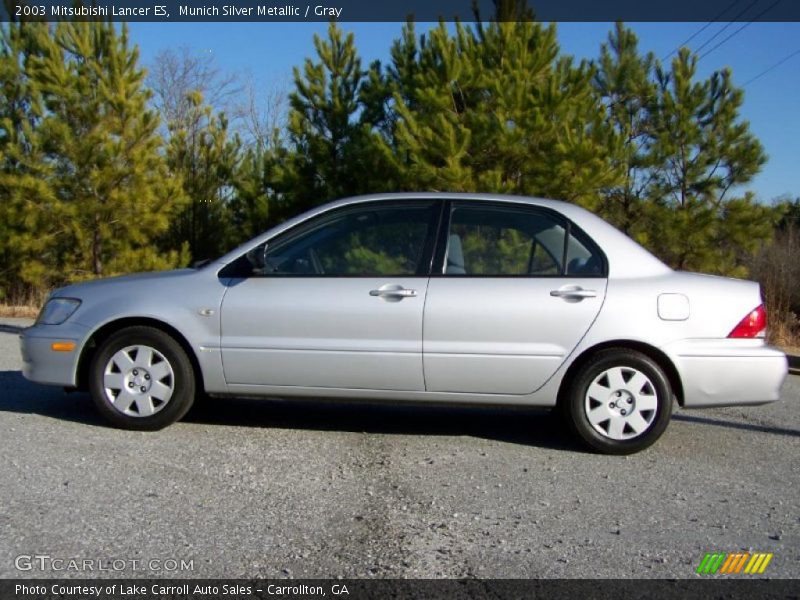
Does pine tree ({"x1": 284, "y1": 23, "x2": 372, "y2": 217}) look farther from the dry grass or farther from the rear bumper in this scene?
the rear bumper

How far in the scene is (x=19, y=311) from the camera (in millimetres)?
16453

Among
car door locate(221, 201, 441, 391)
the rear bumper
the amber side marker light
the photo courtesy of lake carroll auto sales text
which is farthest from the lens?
the amber side marker light

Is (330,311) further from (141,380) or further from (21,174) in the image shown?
(21,174)

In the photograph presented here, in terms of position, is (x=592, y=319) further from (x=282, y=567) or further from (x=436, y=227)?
(x=282, y=567)

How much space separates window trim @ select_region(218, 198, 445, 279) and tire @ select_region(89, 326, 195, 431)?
2.07 feet

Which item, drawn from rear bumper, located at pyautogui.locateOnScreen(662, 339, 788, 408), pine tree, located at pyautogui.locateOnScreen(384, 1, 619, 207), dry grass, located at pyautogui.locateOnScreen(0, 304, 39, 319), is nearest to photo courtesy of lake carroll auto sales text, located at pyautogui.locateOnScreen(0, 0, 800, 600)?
rear bumper, located at pyautogui.locateOnScreen(662, 339, 788, 408)

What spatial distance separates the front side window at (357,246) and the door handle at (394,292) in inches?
5.3

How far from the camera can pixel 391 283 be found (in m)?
5.40

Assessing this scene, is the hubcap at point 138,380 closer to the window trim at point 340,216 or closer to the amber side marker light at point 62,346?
the amber side marker light at point 62,346

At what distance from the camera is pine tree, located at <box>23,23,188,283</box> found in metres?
16.4

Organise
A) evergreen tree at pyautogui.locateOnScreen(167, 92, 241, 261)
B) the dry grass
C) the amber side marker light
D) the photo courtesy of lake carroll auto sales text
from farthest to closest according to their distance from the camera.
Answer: evergreen tree at pyautogui.locateOnScreen(167, 92, 241, 261)
the dry grass
the amber side marker light
the photo courtesy of lake carroll auto sales text

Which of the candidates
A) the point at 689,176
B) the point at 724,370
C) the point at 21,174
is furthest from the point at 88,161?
the point at 724,370

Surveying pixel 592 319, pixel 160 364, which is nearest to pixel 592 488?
pixel 592 319

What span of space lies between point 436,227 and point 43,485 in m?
2.85
